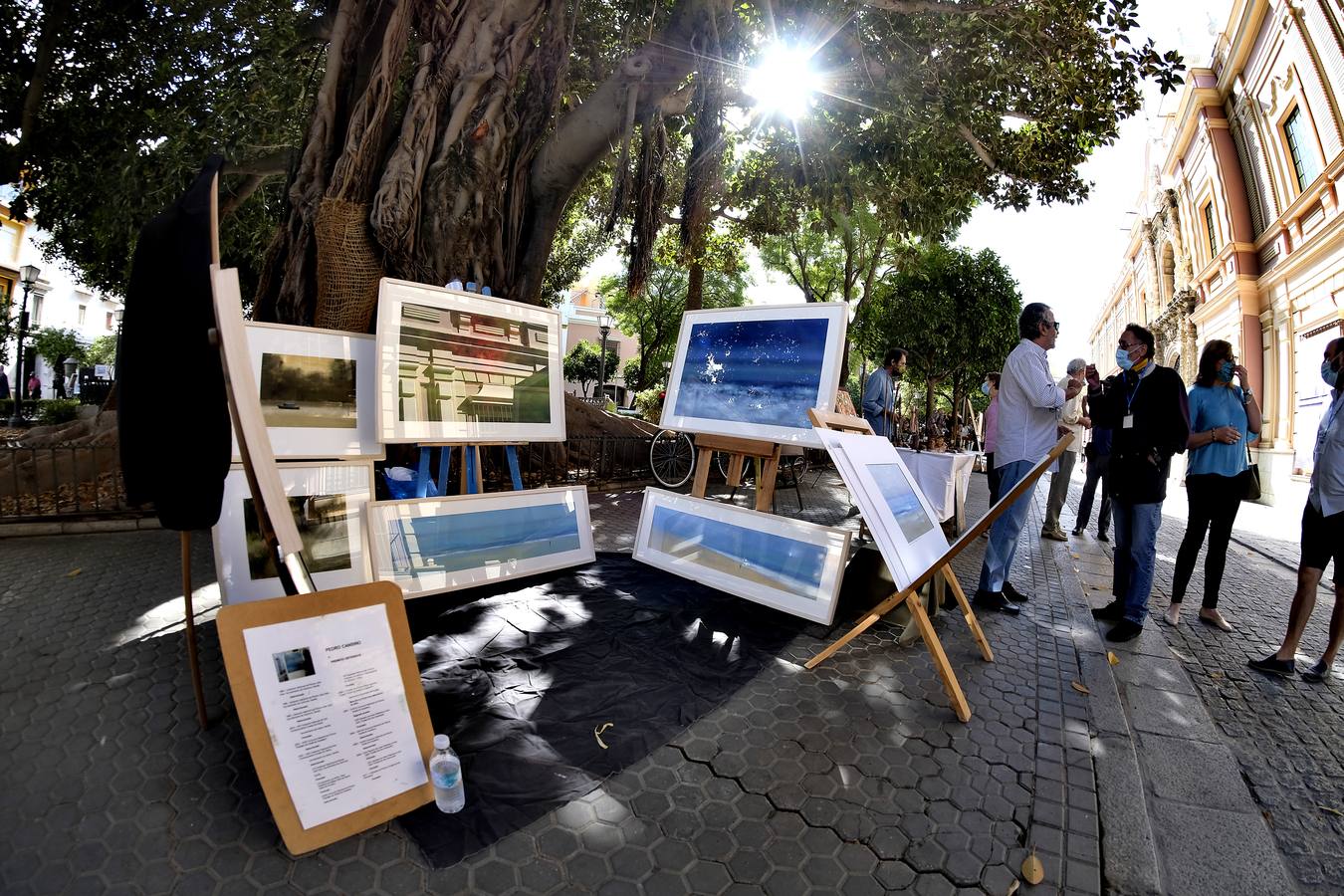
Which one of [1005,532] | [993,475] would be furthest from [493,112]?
[1005,532]

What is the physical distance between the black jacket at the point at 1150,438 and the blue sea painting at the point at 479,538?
3566 millimetres

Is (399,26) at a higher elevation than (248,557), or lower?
higher

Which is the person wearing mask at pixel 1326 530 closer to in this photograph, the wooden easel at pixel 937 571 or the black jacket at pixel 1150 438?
the black jacket at pixel 1150 438

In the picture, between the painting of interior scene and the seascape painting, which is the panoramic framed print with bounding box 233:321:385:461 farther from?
the painting of interior scene

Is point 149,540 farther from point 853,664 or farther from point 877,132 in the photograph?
point 877,132

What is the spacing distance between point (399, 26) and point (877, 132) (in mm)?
5457

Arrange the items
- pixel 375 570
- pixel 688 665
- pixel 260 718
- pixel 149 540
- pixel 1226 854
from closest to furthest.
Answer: pixel 260 718 < pixel 1226 854 < pixel 688 665 < pixel 375 570 < pixel 149 540

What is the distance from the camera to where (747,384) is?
446 centimetres

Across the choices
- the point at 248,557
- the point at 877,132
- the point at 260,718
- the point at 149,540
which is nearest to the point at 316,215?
the point at 149,540

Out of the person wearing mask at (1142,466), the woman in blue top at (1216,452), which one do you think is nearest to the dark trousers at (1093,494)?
the woman in blue top at (1216,452)

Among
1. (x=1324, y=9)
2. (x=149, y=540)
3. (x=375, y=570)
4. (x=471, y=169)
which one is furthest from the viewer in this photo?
(x=1324, y=9)

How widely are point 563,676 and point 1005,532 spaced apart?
3.09m

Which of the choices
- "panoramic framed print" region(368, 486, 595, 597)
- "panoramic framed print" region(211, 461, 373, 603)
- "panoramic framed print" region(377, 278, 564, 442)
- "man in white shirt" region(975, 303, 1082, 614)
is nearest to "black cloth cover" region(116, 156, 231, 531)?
"panoramic framed print" region(211, 461, 373, 603)

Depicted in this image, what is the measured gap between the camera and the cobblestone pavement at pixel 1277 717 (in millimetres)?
2203
